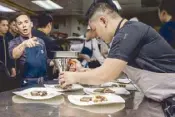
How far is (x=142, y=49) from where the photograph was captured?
1397mm

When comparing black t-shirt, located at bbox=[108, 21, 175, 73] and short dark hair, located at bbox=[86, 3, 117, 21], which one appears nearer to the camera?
black t-shirt, located at bbox=[108, 21, 175, 73]

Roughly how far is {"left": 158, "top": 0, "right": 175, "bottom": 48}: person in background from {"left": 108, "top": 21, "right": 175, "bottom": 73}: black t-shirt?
1115mm

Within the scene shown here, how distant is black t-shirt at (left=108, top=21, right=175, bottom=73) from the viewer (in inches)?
53.1

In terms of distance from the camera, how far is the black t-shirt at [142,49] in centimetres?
135

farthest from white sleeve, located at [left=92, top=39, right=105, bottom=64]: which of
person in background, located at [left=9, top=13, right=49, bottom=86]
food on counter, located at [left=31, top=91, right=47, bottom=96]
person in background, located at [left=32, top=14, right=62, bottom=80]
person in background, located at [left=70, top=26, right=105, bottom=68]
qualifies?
food on counter, located at [left=31, top=91, right=47, bottom=96]

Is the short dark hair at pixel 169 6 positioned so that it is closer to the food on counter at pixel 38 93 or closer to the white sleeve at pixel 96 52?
the white sleeve at pixel 96 52

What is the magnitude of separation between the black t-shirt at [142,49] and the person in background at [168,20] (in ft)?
3.66

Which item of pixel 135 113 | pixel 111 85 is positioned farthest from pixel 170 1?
pixel 135 113

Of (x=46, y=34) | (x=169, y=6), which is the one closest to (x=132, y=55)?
(x=169, y=6)

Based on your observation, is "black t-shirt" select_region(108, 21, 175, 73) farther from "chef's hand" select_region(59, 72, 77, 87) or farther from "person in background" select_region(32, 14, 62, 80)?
"person in background" select_region(32, 14, 62, 80)

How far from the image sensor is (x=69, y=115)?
43.1 inches

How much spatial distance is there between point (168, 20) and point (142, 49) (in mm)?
1387

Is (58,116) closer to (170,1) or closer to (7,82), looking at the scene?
(7,82)

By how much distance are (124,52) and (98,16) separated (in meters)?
0.32
